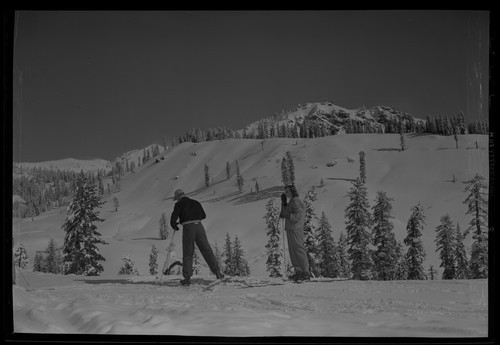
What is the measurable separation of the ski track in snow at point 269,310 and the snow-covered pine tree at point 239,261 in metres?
0.24

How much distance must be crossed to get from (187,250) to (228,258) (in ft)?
1.87

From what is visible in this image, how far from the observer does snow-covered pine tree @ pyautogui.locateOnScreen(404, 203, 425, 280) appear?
691 cm

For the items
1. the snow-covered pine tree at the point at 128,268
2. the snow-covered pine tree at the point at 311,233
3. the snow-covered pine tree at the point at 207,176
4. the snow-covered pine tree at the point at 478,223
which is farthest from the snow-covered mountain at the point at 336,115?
the snow-covered pine tree at the point at 128,268

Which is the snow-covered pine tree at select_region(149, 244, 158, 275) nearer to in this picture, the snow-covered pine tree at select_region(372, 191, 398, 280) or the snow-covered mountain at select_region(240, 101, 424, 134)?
the snow-covered mountain at select_region(240, 101, 424, 134)

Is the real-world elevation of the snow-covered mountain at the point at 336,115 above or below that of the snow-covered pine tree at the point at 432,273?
above

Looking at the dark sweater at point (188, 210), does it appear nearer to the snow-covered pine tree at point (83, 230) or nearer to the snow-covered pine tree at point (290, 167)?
the snow-covered pine tree at point (83, 230)

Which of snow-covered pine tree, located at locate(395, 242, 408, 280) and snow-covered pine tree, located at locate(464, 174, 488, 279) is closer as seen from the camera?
snow-covered pine tree, located at locate(464, 174, 488, 279)

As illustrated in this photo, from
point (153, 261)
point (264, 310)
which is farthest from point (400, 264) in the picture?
point (153, 261)

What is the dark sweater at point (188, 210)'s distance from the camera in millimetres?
7164

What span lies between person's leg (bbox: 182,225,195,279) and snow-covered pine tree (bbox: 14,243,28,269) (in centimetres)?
212

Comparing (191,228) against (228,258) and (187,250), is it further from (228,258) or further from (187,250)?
(228,258)

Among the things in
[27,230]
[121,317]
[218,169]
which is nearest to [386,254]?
[218,169]

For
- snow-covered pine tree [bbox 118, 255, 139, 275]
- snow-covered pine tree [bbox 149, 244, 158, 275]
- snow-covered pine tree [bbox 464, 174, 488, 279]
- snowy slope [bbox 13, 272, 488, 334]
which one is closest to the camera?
snowy slope [bbox 13, 272, 488, 334]

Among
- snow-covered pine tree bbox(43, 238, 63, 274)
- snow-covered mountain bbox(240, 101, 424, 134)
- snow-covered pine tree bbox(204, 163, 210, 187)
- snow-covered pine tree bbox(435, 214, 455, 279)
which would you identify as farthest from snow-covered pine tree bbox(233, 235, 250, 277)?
snow-covered pine tree bbox(435, 214, 455, 279)
